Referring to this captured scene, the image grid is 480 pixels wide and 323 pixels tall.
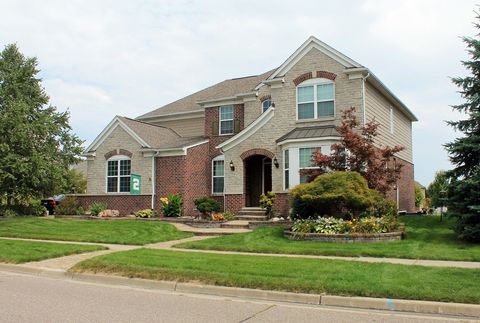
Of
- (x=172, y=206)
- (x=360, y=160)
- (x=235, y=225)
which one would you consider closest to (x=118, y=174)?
(x=172, y=206)

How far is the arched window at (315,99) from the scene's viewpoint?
2180 cm

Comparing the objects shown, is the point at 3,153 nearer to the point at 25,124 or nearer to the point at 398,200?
the point at 25,124

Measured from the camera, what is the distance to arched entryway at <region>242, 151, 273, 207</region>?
23719 millimetres

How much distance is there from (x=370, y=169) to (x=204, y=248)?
22.7 ft

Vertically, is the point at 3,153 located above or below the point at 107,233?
above

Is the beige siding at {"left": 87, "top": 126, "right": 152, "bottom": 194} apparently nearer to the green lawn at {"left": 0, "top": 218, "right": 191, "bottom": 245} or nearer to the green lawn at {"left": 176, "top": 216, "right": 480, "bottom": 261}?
the green lawn at {"left": 0, "top": 218, "right": 191, "bottom": 245}

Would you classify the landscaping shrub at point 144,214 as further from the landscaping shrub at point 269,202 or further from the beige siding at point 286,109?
the landscaping shrub at point 269,202

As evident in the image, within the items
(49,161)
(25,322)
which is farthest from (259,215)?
(25,322)

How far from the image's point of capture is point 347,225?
1491cm

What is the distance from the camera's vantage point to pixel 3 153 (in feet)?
69.1

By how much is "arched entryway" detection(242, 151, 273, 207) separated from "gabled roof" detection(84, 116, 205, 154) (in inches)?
145

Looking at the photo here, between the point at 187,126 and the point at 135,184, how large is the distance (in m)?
6.56

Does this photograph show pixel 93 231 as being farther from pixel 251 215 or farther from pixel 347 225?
pixel 347 225

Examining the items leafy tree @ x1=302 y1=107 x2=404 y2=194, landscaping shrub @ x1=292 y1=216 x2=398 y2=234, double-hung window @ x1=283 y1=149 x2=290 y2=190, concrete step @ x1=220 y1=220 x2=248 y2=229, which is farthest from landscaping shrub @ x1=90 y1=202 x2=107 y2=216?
landscaping shrub @ x1=292 y1=216 x2=398 y2=234
